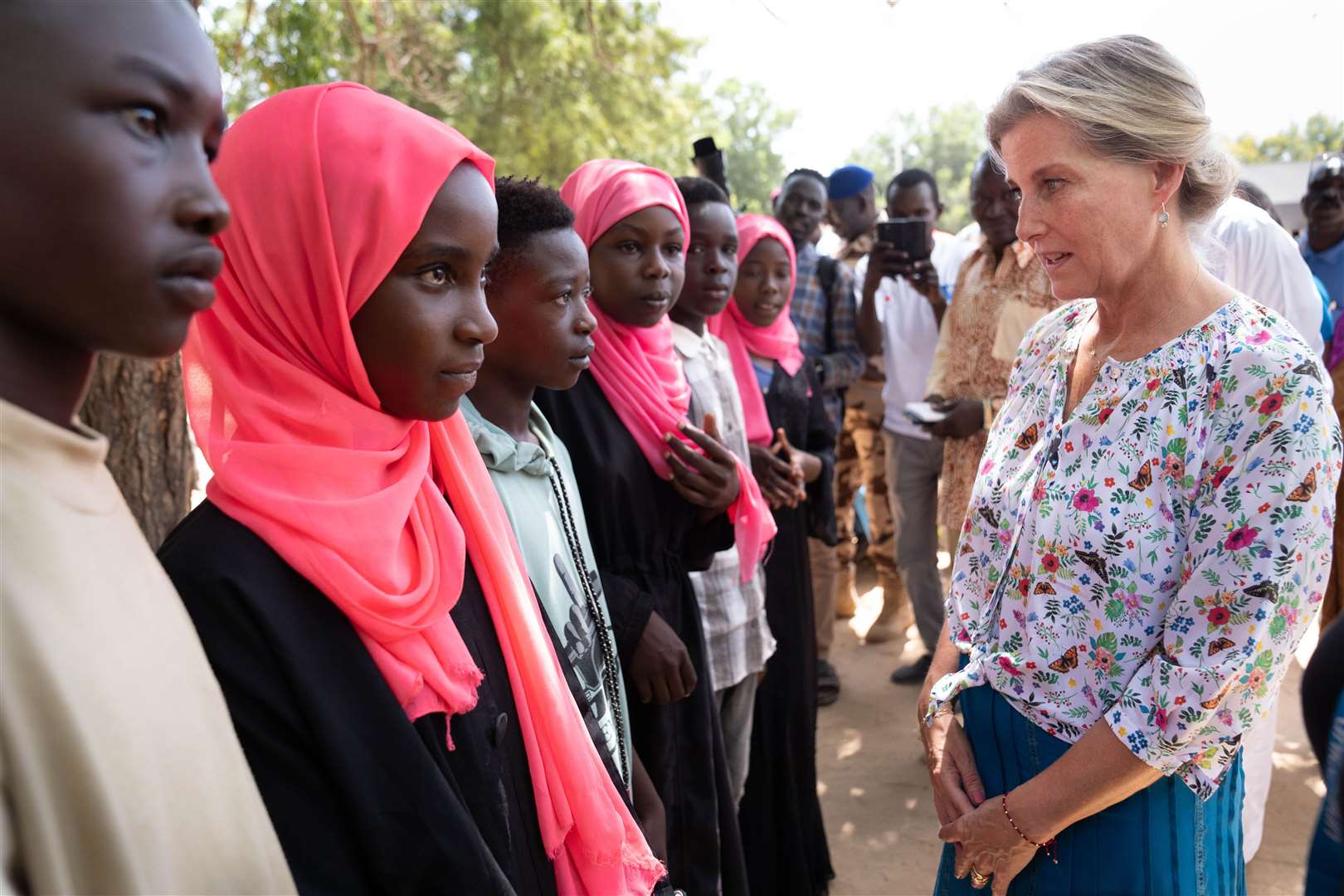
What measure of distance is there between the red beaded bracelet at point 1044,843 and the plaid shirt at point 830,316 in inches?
139

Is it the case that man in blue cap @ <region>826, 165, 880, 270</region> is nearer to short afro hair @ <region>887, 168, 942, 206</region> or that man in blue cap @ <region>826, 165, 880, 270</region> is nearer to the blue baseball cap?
the blue baseball cap

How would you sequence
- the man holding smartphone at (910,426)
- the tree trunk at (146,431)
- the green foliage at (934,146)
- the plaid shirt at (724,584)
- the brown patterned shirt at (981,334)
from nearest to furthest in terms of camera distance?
the plaid shirt at (724,584) → the tree trunk at (146,431) → the brown patterned shirt at (981,334) → the man holding smartphone at (910,426) → the green foliage at (934,146)

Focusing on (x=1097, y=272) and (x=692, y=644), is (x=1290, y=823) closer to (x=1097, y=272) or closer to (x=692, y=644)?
(x=692, y=644)

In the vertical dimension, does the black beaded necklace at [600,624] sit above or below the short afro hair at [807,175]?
below

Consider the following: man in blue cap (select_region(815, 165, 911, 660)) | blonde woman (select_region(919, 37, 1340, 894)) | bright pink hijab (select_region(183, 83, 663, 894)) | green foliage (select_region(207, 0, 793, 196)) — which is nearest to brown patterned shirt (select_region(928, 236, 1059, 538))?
man in blue cap (select_region(815, 165, 911, 660))

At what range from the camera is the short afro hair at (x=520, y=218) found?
2.11 meters

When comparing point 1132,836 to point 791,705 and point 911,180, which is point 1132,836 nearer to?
point 791,705

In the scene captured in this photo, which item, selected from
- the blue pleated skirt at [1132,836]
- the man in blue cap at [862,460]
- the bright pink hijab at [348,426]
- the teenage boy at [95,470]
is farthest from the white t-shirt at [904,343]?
the teenage boy at [95,470]

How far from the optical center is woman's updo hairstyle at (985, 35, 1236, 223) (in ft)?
5.74

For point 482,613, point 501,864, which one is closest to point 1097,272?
point 482,613

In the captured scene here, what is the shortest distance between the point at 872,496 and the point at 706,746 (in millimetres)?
4032

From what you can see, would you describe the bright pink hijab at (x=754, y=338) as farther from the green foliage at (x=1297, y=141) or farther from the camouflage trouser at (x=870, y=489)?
the green foliage at (x=1297, y=141)

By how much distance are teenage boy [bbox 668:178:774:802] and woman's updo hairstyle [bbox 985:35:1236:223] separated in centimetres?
136

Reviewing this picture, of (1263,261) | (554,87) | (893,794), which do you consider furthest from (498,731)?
(554,87)
